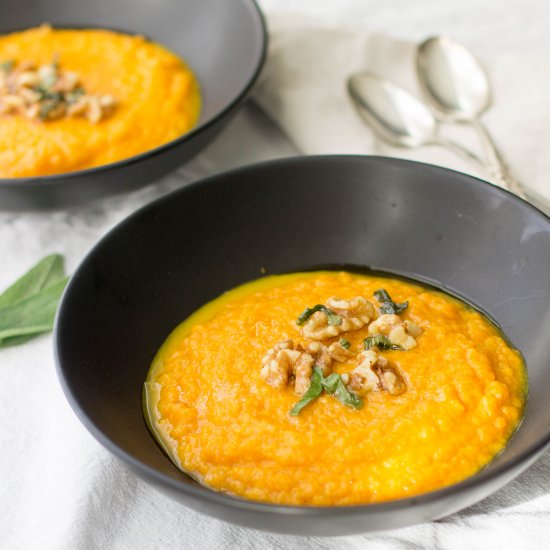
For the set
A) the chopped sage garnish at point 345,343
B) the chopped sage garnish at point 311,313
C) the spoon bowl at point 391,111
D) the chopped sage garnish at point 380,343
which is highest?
the chopped sage garnish at point 380,343

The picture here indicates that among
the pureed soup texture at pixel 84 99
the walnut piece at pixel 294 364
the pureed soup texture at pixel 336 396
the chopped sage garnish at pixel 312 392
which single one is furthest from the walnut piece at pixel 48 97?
the chopped sage garnish at pixel 312 392

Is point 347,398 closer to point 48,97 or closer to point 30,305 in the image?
point 30,305

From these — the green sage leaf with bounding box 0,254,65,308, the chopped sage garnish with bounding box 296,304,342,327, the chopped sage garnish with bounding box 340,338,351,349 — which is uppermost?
the chopped sage garnish with bounding box 340,338,351,349

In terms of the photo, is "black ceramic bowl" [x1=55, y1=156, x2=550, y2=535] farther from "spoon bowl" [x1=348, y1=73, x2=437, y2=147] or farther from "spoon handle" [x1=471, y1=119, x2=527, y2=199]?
"spoon bowl" [x1=348, y1=73, x2=437, y2=147]

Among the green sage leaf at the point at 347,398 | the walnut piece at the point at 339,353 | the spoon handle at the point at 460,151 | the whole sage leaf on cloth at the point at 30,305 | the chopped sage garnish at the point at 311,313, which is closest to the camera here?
the green sage leaf at the point at 347,398

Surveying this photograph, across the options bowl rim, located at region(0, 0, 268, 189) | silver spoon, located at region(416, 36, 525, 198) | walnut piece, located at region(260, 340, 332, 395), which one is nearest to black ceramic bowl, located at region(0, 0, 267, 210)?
bowl rim, located at region(0, 0, 268, 189)

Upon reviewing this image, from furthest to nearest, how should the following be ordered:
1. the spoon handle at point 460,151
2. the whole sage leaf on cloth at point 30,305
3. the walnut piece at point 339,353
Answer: the spoon handle at point 460,151 → the whole sage leaf on cloth at point 30,305 → the walnut piece at point 339,353

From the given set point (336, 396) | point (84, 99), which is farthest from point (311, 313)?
point (84, 99)

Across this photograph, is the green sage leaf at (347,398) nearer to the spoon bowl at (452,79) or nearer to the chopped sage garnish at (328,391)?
the chopped sage garnish at (328,391)
